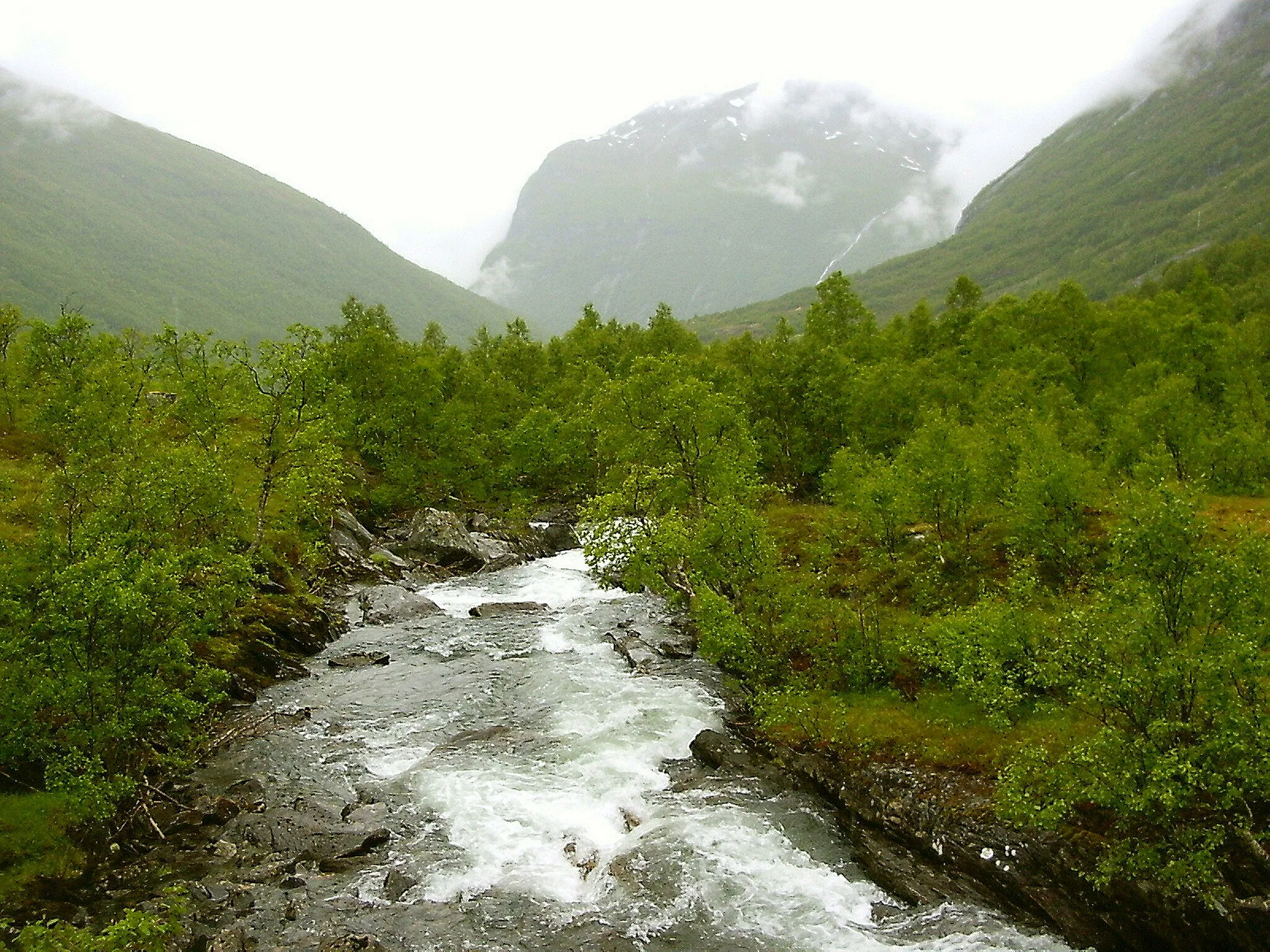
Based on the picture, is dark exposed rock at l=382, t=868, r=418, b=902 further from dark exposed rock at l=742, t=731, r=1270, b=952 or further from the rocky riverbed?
dark exposed rock at l=742, t=731, r=1270, b=952

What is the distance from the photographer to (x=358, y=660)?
127 feet

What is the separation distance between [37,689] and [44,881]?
4.78 metres

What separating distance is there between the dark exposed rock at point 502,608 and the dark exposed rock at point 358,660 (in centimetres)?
872

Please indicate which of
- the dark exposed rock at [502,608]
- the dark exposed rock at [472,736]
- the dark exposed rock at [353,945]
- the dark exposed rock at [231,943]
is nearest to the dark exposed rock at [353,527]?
the dark exposed rock at [502,608]

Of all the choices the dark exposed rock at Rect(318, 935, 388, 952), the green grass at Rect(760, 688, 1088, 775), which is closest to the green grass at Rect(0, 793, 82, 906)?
the dark exposed rock at Rect(318, 935, 388, 952)

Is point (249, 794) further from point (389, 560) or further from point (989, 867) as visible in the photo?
point (389, 560)

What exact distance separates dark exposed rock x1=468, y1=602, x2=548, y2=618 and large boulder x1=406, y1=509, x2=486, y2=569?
1259cm

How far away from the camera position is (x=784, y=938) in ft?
60.6

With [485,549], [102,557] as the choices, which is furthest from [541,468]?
[102,557]

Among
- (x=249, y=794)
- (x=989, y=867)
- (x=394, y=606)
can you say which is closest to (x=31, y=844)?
(x=249, y=794)

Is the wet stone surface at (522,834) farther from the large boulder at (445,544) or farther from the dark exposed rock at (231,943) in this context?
the large boulder at (445,544)

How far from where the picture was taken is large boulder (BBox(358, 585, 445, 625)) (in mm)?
46656

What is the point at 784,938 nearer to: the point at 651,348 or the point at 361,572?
the point at 361,572

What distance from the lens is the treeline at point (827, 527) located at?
1753 centimetres
